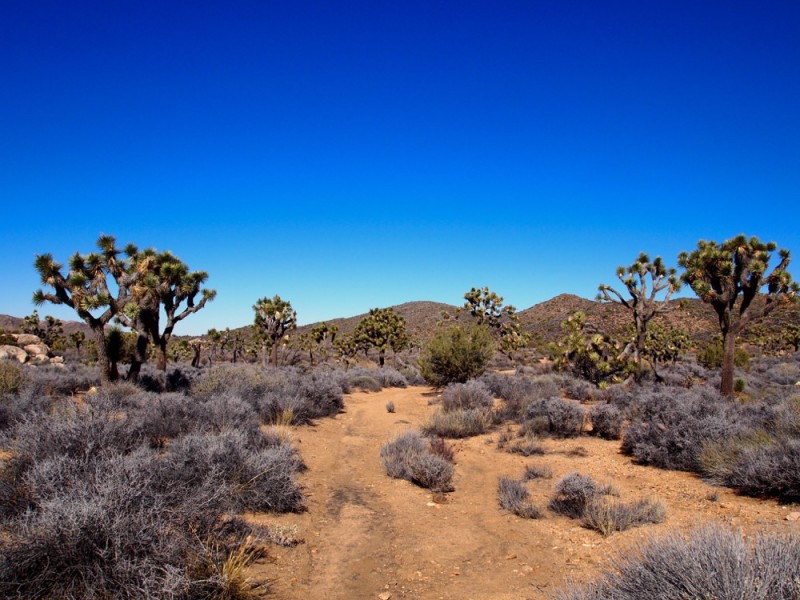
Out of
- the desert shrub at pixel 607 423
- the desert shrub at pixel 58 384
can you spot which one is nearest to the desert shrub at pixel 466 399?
the desert shrub at pixel 607 423

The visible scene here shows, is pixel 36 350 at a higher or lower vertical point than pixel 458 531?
higher

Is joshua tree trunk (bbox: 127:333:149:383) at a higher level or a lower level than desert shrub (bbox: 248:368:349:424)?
higher

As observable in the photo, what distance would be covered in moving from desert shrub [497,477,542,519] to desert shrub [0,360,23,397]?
12.9m

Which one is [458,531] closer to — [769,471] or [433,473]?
[433,473]

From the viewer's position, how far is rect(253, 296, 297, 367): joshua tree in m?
32.8

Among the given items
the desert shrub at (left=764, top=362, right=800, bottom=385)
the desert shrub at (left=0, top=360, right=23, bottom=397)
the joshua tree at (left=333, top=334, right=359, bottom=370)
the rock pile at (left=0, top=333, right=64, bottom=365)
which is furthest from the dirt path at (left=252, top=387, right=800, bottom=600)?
the joshua tree at (left=333, top=334, right=359, bottom=370)

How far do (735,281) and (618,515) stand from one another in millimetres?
14075

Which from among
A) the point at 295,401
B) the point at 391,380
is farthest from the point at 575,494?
the point at 391,380

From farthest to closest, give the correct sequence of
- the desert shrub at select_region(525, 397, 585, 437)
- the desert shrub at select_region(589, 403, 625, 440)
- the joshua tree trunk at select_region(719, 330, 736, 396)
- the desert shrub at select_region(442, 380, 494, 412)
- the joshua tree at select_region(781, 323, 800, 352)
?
1. the joshua tree at select_region(781, 323, 800, 352)
2. the joshua tree trunk at select_region(719, 330, 736, 396)
3. the desert shrub at select_region(442, 380, 494, 412)
4. the desert shrub at select_region(525, 397, 585, 437)
5. the desert shrub at select_region(589, 403, 625, 440)

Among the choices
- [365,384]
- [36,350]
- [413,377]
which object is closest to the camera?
[365,384]

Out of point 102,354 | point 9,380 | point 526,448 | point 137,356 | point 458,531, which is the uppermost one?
point 102,354

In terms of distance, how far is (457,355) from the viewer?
21875 millimetres

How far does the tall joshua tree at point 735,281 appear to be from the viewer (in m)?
15.9

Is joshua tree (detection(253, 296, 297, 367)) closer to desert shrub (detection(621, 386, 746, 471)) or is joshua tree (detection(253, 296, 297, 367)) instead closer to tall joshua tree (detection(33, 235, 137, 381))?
tall joshua tree (detection(33, 235, 137, 381))
